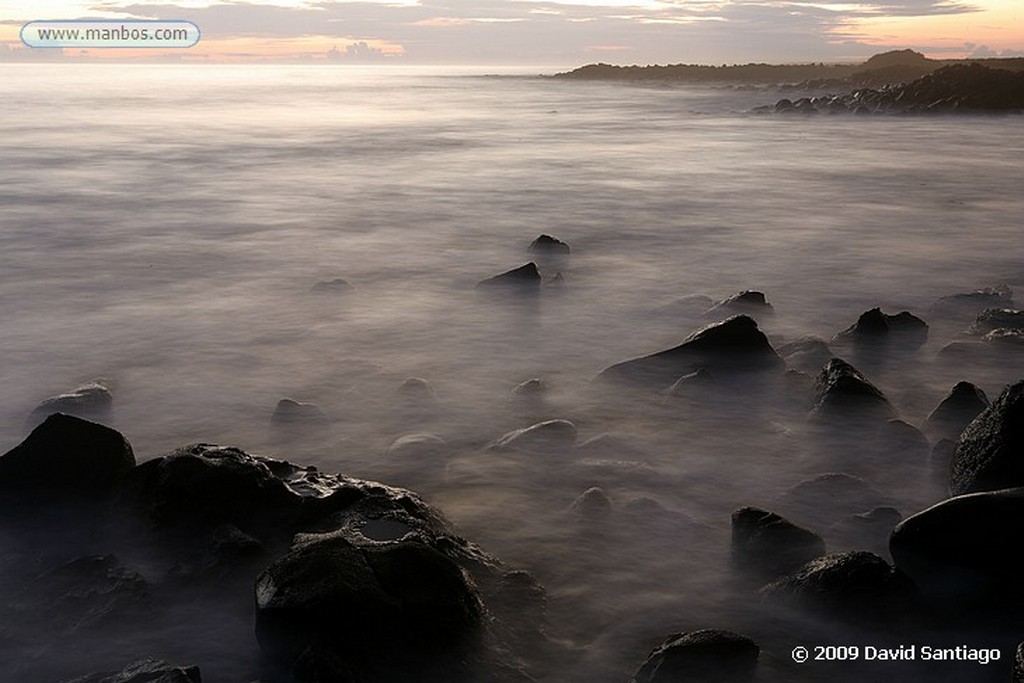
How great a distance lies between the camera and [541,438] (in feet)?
18.0

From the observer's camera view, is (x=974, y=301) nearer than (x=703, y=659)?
No

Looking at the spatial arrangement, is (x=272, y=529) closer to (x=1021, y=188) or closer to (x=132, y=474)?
(x=132, y=474)

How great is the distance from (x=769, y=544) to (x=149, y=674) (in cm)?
260

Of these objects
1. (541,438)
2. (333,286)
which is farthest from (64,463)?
(333,286)

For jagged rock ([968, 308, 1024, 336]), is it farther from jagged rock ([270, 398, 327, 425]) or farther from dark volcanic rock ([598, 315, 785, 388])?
jagged rock ([270, 398, 327, 425])

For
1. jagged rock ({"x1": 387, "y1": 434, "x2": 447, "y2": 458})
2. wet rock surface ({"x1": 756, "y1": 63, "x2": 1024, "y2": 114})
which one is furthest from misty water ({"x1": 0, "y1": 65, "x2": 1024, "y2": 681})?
wet rock surface ({"x1": 756, "y1": 63, "x2": 1024, "y2": 114})

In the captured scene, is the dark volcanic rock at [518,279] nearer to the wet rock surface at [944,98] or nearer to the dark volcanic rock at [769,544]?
the dark volcanic rock at [769,544]

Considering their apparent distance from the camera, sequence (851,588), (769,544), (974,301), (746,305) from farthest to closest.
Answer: (974,301) → (746,305) → (769,544) → (851,588)

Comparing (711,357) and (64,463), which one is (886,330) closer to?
(711,357)

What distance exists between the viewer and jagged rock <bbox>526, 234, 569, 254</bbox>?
38.4 feet

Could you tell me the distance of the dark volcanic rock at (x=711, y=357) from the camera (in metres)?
6.61

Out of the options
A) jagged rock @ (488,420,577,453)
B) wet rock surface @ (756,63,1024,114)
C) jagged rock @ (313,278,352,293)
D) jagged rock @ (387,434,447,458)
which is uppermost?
wet rock surface @ (756,63,1024,114)

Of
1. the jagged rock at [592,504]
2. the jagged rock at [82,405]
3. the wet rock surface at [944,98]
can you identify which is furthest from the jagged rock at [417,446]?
the wet rock surface at [944,98]

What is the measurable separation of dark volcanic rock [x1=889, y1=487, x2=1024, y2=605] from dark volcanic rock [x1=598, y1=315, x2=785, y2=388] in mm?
2764
